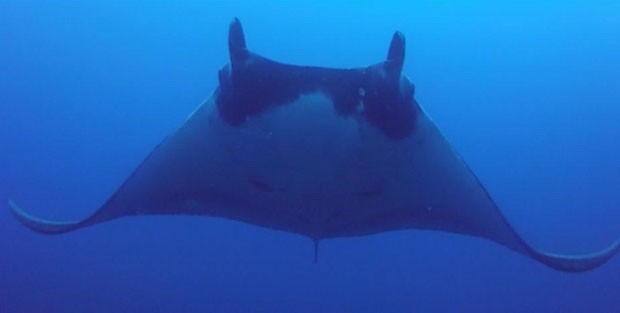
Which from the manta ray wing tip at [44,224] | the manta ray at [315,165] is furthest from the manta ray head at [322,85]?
the manta ray wing tip at [44,224]

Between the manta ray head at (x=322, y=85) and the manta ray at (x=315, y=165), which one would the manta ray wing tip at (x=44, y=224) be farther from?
the manta ray head at (x=322, y=85)

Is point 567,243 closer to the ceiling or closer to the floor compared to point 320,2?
closer to the floor

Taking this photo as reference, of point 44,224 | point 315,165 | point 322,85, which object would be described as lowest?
point 44,224

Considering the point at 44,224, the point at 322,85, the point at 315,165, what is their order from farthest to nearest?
the point at 44,224 → the point at 315,165 → the point at 322,85

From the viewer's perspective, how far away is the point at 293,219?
2.96m

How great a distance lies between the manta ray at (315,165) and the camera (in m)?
2.10

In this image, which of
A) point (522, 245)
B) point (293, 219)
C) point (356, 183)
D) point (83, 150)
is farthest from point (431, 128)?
point (83, 150)

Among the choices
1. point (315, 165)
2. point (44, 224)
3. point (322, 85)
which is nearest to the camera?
point (322, 85)

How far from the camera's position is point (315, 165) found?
2514 mm

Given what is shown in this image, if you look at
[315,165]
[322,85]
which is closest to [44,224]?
[315,165]

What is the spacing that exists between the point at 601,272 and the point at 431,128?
46.0 ft

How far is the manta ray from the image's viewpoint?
2.10 m

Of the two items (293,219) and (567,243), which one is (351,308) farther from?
(293,219)

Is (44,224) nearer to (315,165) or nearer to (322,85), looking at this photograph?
(315,165)
